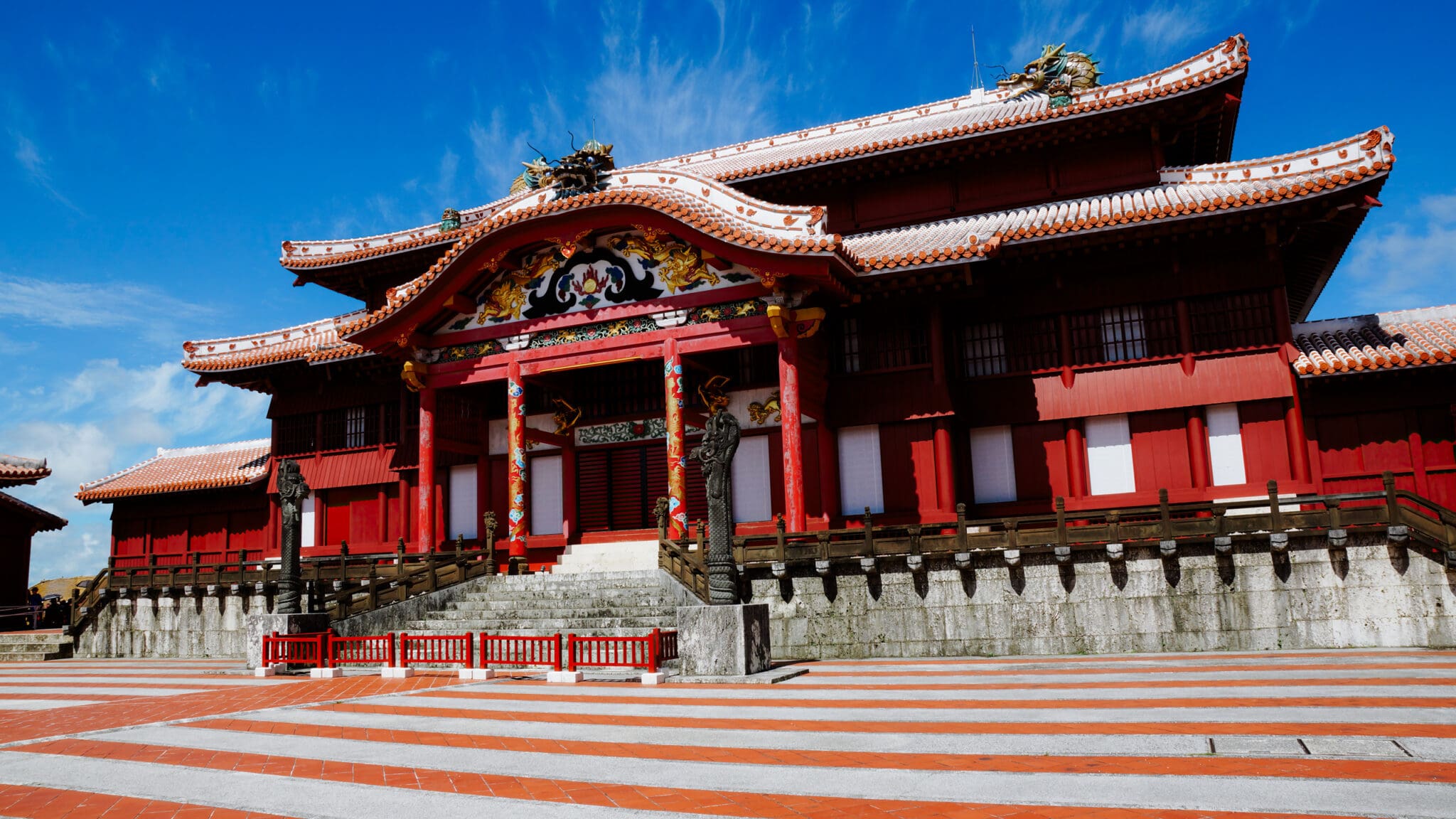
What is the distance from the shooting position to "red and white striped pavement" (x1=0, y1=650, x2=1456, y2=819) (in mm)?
6062

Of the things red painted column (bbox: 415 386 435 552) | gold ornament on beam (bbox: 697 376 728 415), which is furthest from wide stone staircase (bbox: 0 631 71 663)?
gold ornament on beam (bbox: 697 376 728 415)

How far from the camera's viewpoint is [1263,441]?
1867 centimetres

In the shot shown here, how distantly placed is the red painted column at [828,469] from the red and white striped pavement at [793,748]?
706cm

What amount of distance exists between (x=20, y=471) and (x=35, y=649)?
36.3 feet

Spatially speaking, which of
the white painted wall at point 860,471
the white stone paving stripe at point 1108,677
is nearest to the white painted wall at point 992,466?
the white painted wall at point 860,471

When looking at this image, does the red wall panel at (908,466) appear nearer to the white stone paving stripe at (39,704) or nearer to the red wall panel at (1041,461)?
the red wall panel at (1041,461)

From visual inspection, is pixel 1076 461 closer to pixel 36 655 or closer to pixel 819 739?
pixel 819 739

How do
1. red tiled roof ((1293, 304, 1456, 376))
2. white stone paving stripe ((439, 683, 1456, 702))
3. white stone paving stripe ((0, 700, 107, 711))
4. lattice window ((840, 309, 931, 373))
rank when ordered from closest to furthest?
white stone paving stripe ((439, 683, 1456, 702)) → white stone paving stripe ((0, 700, 107, 711)) → red tiled roof ((1293, 304, 1456, 376)) → lattice window ((840, 309, 931, 373))

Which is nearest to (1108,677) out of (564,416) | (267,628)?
(267,628)

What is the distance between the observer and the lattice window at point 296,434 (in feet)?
88.5

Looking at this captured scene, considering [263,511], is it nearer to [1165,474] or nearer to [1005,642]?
[1005,642]

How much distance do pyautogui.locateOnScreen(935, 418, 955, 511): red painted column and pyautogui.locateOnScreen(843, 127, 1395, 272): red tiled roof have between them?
3442 millimetres

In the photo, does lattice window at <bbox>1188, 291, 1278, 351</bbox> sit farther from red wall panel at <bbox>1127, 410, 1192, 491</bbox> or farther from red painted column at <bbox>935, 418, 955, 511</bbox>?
red painted column at <bbox>935, 418, 955, 511</bbox>

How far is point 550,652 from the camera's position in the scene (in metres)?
15.6
